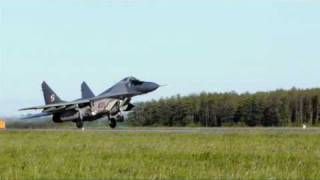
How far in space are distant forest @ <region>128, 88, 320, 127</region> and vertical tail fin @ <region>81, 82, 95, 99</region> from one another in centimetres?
3683

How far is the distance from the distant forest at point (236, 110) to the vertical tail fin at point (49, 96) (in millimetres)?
37281

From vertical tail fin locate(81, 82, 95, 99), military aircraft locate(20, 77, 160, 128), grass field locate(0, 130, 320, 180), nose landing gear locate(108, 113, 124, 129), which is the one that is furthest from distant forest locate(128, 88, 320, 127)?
grass field locate(0, 130, 320, 180)

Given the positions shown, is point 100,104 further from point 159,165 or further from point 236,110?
point 236,110

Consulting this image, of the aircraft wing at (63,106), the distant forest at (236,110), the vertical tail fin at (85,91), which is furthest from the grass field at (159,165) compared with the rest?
the distant forest at (236,110)

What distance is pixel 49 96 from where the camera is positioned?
2628 inches

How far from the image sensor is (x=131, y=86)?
2244 inches

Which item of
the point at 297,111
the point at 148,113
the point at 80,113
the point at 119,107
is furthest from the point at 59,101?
the point at 297,111

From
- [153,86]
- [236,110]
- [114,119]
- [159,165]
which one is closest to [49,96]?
[114,119]

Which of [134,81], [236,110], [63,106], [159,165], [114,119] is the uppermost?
[134,81]

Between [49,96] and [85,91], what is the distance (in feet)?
11.4

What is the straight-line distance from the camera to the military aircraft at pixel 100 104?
5700cm

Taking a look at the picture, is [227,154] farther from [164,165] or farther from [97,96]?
[97,96]

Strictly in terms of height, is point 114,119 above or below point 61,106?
below

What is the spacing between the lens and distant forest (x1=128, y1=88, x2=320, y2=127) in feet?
359
